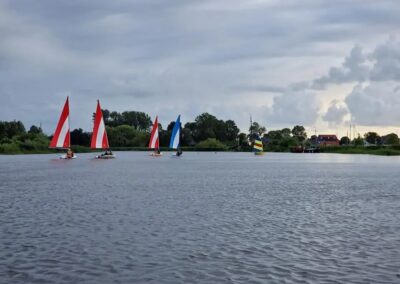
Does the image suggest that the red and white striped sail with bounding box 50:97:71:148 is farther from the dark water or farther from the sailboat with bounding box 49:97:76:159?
the dark water

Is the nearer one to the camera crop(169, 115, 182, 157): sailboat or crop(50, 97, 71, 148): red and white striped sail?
crop(50, 97, 71, 148): red and white striped sail

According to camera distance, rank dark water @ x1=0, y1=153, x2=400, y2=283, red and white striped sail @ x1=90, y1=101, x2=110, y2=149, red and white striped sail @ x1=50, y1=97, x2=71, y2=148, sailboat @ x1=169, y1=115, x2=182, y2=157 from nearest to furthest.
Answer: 1. dark water @ x1=0, y1=153, x2=400, y2=283
2. red and white striped sail @ x1=50, y1=97, x2=71, y2=148
3. red and white striped sail @ x1=90, y1=101, x2=110, y2=149
4. sailboat @ x1=169, y1=115, x2=182, y2=157

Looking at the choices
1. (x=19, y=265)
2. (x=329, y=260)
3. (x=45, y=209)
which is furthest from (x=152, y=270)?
(x=45, y=209)

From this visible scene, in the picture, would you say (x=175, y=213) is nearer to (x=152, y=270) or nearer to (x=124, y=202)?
(x=124, y=202)

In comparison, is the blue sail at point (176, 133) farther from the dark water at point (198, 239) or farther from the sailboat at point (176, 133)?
the dark water at point (198, 239)

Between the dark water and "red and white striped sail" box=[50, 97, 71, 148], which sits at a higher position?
"red and white striped sail" box=[50, 97, 71, 148]

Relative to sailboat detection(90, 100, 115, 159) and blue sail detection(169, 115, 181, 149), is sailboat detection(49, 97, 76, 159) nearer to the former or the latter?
sailboat detection(90, 100, 115, 159)

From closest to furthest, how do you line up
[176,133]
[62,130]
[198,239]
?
[198,239] < [62,130] < [176,133]

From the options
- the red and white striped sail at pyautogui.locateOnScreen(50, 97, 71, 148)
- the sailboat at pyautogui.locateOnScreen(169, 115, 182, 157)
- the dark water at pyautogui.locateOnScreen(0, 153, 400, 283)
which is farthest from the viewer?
the sailboat at pyautogui.locateOnScreen(169, 115, 182, 157)

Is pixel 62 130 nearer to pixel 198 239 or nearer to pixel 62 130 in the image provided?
pixel 62 130

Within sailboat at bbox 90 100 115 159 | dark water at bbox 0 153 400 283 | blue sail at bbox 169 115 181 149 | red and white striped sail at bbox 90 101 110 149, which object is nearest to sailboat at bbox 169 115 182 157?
blue sail at bbox 169 115 181 149

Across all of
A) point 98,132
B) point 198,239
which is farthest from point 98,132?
point 198,239

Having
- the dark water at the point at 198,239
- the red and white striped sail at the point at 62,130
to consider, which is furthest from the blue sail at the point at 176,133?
the dark water at the point at 198,239

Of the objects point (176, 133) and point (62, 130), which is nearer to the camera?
point (62, 130)
